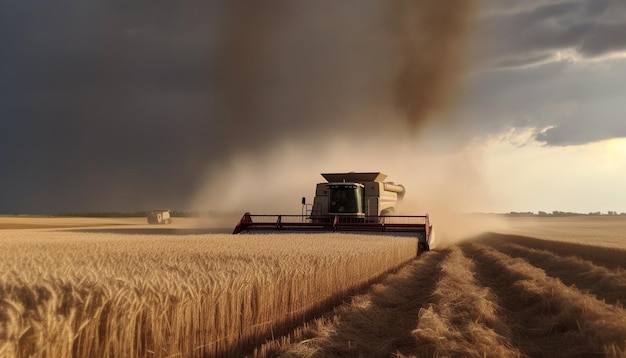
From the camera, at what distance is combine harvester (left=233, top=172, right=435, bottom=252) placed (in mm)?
21172

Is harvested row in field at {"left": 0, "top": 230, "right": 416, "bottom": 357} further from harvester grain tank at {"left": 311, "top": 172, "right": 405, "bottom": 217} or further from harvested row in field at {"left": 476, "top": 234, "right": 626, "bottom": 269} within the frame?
harvester grain tank at {"left": 311, "top": 172, "right": 405, "bottom": 217}

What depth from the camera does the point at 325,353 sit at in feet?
19.0

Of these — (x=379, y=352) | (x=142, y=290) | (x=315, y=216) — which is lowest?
(x=379, y=352)

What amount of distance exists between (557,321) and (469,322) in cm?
160

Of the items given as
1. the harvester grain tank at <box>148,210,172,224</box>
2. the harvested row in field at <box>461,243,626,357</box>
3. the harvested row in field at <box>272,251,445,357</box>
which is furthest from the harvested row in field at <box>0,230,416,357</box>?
the harvester grain tank at <box>148,210,172,224</box>

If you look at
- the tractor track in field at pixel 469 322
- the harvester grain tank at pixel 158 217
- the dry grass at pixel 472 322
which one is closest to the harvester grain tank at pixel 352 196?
the dry grass at pixel 472 322

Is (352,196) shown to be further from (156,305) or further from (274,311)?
(156,305)

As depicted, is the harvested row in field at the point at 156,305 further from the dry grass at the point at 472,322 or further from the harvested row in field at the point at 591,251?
the harvested row in field at the point at 591,251

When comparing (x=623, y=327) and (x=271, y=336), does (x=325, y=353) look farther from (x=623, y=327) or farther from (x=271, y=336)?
(x=623, y=327)

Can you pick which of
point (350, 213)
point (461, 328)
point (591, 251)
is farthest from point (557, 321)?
point (350, 213)

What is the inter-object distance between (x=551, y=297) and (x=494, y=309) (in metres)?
1.60

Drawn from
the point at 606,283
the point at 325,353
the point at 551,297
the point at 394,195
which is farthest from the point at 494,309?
the point at 394,195

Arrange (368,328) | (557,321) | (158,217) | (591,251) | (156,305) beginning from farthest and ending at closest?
(158,217) → (591,251) → (557,321) → (368,328) → (156,305)

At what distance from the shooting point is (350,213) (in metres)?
23.4
